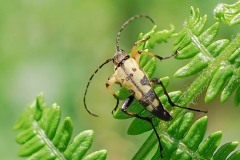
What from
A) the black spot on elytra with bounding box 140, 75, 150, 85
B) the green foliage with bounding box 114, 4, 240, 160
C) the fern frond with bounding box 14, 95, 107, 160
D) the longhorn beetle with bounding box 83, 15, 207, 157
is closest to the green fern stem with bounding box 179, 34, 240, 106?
the green foliage with bounding box 114, 4, 240, 160

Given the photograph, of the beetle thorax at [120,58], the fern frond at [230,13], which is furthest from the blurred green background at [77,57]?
the fern frond at [230,13]

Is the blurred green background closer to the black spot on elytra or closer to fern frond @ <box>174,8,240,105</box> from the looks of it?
the black spot on elytra

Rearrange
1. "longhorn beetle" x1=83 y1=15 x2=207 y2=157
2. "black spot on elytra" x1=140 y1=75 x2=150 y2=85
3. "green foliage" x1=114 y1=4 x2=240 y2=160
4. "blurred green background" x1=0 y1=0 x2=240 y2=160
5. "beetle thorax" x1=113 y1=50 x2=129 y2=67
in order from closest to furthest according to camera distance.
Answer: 1. "green foliage" x1=114 y1=4 x2=240 y2=160
2. "longhorn beetle" x1=83 y1=15 x2=207 y2=157
3. "black spot on elytra" x1=140 y1=75 x2=150 y2=85
4. "beetle thorax" x1=113 y1=50 x2=129 y2=67
5. "blurred green background" x1=0 y1=0 x2=240 y2=160

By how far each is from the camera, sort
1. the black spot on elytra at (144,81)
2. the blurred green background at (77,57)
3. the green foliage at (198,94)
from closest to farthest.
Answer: the green foliage at (198,94)
the black spot on elytra at (144,81)
the blurred green background at (77,57)

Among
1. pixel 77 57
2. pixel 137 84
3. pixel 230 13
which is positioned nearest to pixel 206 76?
pixel 230 13

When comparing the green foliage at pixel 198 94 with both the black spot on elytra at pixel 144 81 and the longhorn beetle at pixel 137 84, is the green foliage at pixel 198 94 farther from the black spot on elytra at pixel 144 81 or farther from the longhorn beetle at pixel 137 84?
the black spot on elytra at pixel 144 81

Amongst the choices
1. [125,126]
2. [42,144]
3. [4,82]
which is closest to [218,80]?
[42,144]

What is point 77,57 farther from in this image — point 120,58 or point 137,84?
point 137,84
